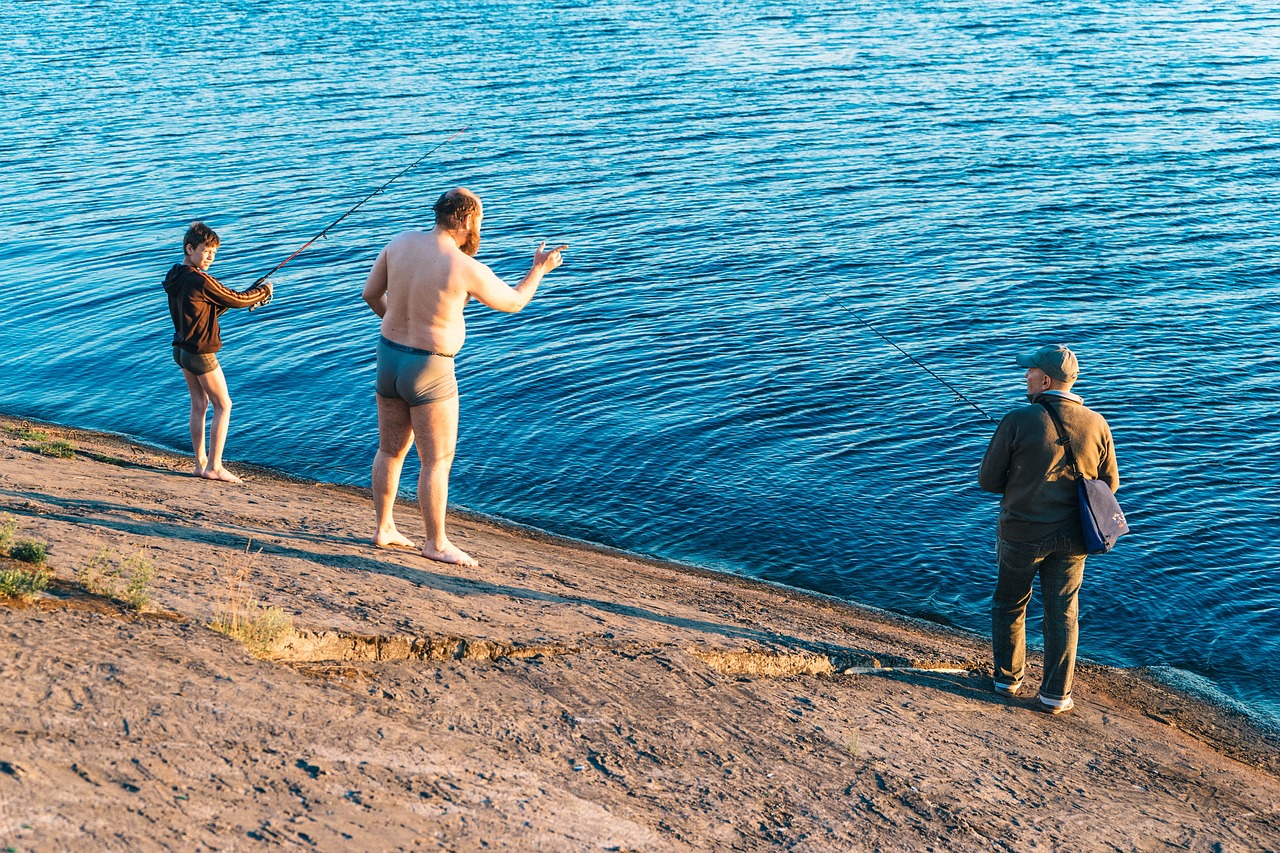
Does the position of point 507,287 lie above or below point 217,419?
above

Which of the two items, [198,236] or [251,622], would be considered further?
[198,236]

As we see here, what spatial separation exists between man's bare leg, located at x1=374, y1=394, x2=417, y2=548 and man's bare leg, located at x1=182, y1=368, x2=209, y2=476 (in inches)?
77.9

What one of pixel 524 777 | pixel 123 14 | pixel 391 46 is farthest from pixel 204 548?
pixel 123 14

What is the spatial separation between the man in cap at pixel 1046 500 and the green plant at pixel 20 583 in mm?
4379

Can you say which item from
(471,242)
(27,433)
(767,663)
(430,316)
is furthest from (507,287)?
(27,433)

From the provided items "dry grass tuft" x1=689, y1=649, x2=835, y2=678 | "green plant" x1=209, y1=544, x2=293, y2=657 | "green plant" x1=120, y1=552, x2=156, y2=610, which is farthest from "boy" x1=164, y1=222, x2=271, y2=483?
"dry grass tuft" x1=689, y1=649, x2=835, y2=678

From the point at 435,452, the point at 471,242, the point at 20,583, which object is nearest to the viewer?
the point at 20,583

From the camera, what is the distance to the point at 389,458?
6.57 metres

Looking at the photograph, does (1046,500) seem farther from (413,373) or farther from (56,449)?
(56,449)

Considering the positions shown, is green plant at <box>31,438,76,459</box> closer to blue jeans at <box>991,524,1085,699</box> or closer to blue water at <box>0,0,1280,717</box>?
blue water at <box>0,0,1280,717</box>

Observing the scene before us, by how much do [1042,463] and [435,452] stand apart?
306cm

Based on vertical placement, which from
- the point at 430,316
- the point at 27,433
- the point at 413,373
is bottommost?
the point at 27,433

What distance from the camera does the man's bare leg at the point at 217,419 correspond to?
8.16 metres

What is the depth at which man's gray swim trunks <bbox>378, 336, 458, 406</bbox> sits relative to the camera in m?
6.12
